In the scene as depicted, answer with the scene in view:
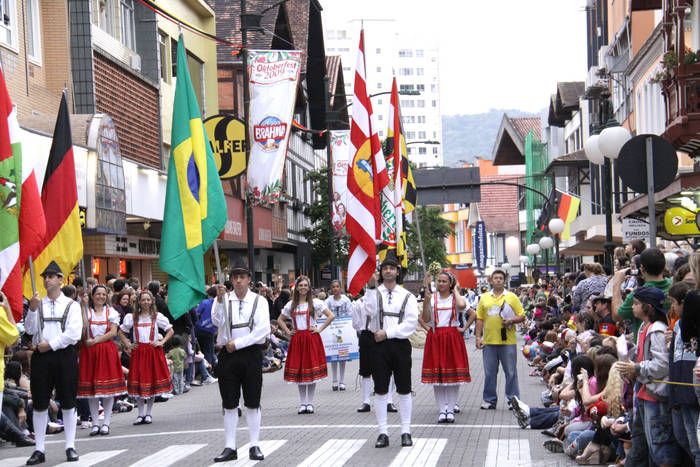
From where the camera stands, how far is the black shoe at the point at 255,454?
11344 mm

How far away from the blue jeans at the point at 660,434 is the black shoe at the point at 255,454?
4218 millimetres

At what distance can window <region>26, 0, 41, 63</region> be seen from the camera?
81.2 ft

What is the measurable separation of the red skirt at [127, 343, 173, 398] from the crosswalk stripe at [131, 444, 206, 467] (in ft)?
8.81

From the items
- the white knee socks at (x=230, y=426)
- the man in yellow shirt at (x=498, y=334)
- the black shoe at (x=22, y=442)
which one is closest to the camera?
Result: the white knee socks at (x=230, y=426)

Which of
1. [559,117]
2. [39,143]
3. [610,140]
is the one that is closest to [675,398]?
[610,140]

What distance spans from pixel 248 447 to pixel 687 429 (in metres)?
5.44

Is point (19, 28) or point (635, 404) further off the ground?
point (19, 28)

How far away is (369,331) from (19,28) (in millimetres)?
13338

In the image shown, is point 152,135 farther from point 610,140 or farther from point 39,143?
point 610,140

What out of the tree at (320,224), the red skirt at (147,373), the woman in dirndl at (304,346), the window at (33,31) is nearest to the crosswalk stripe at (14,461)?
the red skirt at (147,373)

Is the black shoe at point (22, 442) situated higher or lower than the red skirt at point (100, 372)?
lower

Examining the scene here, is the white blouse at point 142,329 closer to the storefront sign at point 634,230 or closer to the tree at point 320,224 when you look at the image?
the storefront sign at point 634,230

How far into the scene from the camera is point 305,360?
1644cm

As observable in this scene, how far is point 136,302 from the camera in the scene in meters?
15.4
